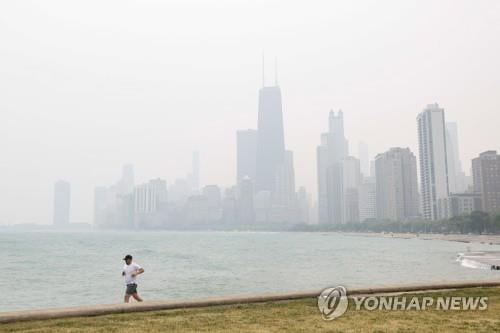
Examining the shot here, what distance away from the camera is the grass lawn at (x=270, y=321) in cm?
1139

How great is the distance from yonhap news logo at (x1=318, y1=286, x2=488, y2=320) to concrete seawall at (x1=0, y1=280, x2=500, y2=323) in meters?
0.78

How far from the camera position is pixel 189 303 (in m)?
14.6

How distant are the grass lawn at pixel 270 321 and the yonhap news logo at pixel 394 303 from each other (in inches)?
12.7

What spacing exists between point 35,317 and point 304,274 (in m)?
43.7

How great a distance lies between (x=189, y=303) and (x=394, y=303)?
6.28 metres

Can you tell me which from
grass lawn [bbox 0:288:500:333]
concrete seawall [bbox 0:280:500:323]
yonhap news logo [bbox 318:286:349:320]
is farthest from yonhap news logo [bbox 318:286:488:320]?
concrete seawall [bbox 0:280:500:323]

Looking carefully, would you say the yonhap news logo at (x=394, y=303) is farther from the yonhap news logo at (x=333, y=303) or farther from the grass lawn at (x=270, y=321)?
the grass lawn at (x=270, y=321)

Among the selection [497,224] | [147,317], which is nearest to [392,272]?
[147,317]

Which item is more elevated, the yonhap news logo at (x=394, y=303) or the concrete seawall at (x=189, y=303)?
the concrete seawall at (x=189, y=303)

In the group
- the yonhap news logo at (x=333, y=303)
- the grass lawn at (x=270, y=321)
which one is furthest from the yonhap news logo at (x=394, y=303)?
the grass lawn at (x=270, y=321)

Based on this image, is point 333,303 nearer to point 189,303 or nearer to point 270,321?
point 270,321

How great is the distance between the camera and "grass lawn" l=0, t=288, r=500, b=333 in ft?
37.4

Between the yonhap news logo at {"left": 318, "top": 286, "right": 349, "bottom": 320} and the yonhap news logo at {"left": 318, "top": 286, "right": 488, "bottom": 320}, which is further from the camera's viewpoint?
the yonhap news logo at {"left": 318, "top": 286, "right": 488, "bottom": 320}

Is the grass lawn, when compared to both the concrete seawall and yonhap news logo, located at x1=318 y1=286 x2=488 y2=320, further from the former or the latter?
the concrete seawall
